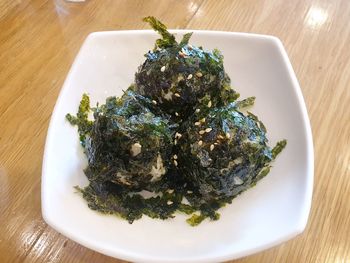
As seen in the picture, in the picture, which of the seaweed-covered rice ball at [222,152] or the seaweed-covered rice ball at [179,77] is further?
the seaweed-covered rice ball at [179,77]

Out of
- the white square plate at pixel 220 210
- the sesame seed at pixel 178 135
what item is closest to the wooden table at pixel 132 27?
the white square plate at pixel 220 210

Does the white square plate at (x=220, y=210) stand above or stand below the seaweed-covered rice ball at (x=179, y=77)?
below

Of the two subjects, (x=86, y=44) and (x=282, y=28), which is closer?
(x=86, y=44)

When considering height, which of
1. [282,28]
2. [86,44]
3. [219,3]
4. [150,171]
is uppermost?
[86,44]

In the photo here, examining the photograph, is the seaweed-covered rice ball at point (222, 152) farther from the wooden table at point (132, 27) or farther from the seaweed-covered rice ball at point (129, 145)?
the wooden table at point (132, 27)

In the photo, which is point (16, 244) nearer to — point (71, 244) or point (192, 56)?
point (71, 244)

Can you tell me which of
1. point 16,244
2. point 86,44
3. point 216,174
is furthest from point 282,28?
point 16,244

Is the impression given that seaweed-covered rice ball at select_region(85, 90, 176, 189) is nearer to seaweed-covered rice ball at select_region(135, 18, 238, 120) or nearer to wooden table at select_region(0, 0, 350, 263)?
seaweed-covered rice ball at select_region(135, 18, 238, 120)
